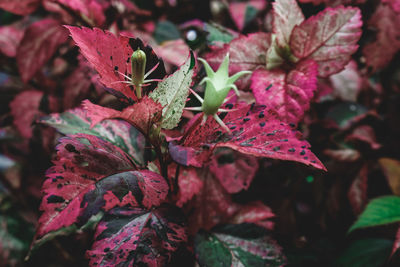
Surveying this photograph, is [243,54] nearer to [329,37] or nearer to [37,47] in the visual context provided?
[329,37]

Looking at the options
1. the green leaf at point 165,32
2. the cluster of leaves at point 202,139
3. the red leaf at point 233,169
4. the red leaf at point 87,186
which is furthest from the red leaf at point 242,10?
the red leaf at point 87,186

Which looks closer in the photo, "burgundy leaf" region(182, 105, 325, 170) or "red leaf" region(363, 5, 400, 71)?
"burgundy leaf" region(182, 105, 325, 170)

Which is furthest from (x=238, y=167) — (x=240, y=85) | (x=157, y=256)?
(x=157, y=256)

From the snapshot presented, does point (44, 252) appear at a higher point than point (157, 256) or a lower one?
lower

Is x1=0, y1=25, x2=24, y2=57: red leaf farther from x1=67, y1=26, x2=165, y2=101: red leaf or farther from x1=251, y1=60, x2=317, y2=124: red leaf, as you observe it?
x1=251, y1=60, x2=317, y2=124: red leaf

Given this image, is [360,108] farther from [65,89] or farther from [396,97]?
[65,89]

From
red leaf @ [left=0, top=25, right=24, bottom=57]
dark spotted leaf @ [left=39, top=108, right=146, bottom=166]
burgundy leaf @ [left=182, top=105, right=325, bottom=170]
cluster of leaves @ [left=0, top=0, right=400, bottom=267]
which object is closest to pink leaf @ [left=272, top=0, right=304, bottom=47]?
cluster of leaves @ [left=0, top=0, right=400, bottom=267]

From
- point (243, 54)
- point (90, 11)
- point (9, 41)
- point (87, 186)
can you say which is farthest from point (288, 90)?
point (9, 41)
